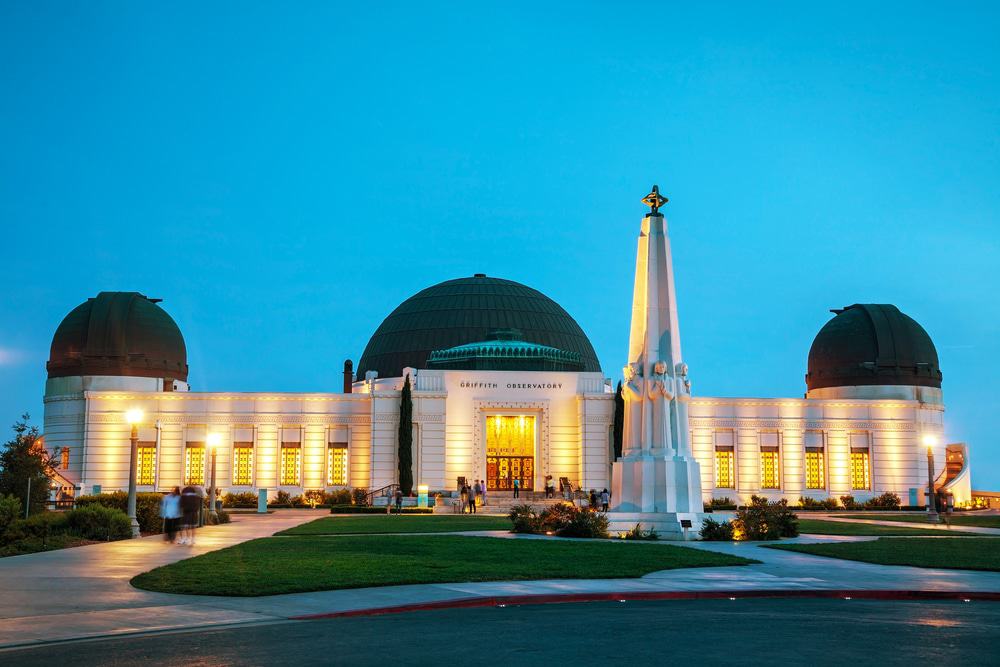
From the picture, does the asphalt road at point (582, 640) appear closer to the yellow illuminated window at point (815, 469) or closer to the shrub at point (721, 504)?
the shrub at point (721, 504)

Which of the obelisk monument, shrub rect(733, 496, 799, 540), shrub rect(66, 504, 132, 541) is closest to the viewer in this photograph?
shrub rect(66, 504, 132, 541)

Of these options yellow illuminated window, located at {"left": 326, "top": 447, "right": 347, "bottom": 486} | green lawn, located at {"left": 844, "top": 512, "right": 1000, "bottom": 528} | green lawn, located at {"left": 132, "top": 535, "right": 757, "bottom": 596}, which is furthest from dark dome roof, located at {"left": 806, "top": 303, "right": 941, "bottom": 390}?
green lawn, located at {"left": 132, "top": 535, "right": 757, "bottom": 596}

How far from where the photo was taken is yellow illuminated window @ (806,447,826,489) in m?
56.7

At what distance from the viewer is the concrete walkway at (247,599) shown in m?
11.8

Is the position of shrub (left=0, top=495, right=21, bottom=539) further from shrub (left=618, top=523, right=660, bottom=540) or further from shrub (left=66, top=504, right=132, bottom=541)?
shrub (left=618, top=523, right=660, bottom=540)

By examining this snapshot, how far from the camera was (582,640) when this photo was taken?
10875 millimetres

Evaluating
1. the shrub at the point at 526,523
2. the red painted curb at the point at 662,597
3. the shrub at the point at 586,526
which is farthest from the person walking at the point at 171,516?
the red painted curb at the point at 662,597

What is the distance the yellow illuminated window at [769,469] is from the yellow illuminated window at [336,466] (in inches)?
893

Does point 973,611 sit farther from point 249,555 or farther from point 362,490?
point 362,490

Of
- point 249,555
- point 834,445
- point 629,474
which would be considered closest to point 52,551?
point 249,555

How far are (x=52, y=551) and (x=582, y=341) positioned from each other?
5191 centimetres

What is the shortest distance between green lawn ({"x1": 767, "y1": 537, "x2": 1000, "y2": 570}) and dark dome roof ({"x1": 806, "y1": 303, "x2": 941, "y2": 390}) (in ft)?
109

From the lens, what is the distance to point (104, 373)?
5750 cm

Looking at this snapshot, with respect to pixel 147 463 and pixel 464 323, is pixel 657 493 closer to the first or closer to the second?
pixel 147 463
